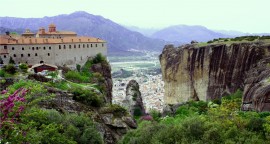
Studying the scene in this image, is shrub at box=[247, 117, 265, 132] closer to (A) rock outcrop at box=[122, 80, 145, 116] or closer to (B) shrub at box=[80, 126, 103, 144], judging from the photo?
(B) shrub at box=[80, 126, 103, 144]

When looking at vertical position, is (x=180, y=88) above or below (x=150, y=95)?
above

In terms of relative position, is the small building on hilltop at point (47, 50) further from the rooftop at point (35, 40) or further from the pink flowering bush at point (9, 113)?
the pink flowering bush at point (9, 113)

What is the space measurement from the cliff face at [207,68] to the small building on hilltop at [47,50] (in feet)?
52.6

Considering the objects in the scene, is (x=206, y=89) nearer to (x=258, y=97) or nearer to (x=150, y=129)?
(x=258, y=97)

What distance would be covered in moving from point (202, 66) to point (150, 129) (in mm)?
33472

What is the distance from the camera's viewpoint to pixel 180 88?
206 ft

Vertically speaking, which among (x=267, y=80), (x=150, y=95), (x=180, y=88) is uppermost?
(x=267, y=80)

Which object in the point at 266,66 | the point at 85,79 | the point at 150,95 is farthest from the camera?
the point at 150,95

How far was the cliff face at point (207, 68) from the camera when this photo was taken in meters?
51.6


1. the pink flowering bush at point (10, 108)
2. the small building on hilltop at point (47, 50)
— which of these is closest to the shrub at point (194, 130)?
the pink flowering bush at point (10, 108)

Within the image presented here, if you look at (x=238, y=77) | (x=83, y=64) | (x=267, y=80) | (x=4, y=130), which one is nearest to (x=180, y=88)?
(x=238, y=77)

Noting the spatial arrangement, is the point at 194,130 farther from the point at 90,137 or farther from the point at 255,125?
the point at 90,137

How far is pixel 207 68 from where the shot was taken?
56.7 m

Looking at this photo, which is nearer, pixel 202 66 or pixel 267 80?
pixel 267 80
